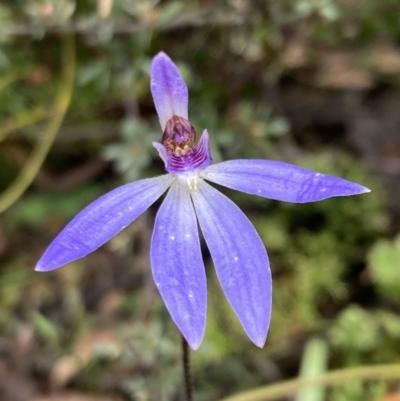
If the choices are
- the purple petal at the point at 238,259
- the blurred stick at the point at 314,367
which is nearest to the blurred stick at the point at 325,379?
the blurred stick at the point at 314,367

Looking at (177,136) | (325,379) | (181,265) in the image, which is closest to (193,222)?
(181,265)

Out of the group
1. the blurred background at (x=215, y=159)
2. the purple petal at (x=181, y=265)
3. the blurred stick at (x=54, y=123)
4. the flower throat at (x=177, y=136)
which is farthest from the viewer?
the blurred stick at (x=54, y=123)

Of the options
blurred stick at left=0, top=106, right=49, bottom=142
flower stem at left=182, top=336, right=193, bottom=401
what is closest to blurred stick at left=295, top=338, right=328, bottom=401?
flower stem at left=182, top=336, right=193, bottom=401

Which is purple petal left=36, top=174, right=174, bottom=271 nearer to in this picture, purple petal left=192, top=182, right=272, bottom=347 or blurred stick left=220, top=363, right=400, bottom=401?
purple petal left=192, top=182, right=272, bottom=347

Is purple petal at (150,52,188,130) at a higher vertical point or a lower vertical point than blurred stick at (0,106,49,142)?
lower

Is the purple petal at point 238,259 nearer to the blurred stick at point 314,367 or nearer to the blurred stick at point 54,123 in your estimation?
the blurred stick at point 314,367

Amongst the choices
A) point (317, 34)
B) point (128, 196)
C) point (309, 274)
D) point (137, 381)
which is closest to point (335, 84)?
point (317, 34)
